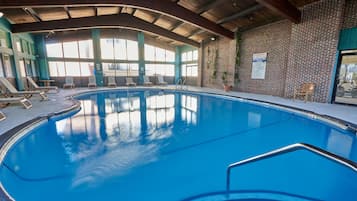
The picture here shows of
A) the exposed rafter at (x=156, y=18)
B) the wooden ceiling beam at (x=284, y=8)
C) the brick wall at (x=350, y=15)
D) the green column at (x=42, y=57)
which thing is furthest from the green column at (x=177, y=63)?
the brick wall at (x=350, y=15)

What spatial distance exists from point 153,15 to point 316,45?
8.37 metres

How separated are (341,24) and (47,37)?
A: 603 inches

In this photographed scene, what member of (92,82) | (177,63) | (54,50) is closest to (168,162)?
(92,82)

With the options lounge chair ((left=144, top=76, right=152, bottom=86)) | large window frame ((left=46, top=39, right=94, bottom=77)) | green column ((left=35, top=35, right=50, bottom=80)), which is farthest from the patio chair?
green column ((left=35, top=35, right=50, bottom=80))

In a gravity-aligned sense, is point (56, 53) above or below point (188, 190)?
above

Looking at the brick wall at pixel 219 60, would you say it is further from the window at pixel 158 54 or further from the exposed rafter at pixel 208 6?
the window at pixel 158 54

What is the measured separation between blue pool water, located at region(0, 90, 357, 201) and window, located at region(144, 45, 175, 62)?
11.4 meters

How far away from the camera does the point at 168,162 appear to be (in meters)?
2.51

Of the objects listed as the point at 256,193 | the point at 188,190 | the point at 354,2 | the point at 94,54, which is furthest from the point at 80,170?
the point at 94,54

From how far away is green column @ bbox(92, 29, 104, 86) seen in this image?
40.9 ft

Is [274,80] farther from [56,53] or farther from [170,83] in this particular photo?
[56,53]

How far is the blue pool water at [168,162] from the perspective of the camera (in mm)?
1899

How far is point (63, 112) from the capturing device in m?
4.97

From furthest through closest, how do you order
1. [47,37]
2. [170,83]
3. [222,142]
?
[170,83] < [47,37] < [222,142]
